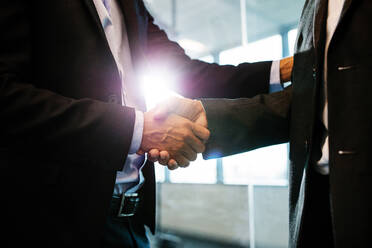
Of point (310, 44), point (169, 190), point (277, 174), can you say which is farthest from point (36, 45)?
point (169, 190)

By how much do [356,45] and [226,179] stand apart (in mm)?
3590

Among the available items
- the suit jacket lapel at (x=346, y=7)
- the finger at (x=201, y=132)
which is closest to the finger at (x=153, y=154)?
the finger at (x=201, y=132)

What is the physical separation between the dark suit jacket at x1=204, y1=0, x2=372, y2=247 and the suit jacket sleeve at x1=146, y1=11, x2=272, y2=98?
21 cm

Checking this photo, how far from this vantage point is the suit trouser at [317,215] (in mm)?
690

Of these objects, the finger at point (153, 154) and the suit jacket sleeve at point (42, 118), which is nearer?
the suit jacket sleeve at point (42, 118)

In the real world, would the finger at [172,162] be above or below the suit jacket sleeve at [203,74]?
below

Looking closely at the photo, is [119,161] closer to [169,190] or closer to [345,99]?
[345,99]

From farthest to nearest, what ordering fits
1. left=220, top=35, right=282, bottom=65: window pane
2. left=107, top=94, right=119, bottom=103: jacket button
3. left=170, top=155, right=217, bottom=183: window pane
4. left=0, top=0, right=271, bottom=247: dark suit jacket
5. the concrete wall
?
1. left=170, top=155, right=217, bottom=183: window pane
2. left=220, top=35, right=282, bottom=65: window pane
3. the concrete wall
4. left=107, top=94, right=119, bottom=103: jacket button
5. left=0, top=0, right=271, bottom=247: dark suit jacket

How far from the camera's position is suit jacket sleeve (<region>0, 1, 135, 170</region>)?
0.66m

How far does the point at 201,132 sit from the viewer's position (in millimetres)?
835

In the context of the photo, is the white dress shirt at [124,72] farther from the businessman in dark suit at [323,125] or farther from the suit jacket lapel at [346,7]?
the suit jacket lapel at [346,7]

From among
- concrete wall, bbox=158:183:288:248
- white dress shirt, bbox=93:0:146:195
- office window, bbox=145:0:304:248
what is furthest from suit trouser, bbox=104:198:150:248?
concrete wall, bbox=158:183:288:248

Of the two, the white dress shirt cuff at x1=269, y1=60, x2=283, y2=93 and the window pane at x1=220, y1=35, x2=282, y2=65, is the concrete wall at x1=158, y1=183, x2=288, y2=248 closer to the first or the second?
the window pane at x1=220, y1=35, x2=282, y2=65

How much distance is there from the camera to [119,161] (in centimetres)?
70
